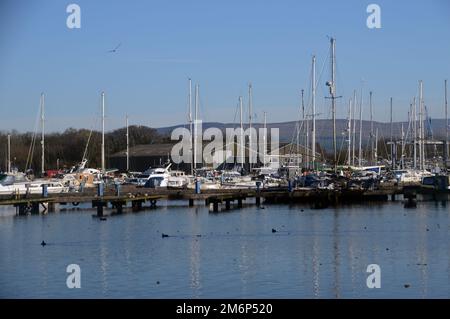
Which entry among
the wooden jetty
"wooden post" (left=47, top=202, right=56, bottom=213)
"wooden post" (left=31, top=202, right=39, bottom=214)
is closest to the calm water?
the wooden jetty

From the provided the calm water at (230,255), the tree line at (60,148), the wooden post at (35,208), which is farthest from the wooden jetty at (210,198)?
the tree line at (60,148)

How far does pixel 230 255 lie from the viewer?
35.2 m

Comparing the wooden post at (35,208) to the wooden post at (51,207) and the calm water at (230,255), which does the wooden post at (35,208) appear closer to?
the wooden post at (51,207)

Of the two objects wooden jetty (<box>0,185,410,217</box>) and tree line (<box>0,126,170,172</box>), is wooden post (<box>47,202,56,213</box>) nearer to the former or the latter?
wooden jetty (<box>0,185,410,217</box>)

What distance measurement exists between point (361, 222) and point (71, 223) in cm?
1729

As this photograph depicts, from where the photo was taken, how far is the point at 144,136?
154 meters

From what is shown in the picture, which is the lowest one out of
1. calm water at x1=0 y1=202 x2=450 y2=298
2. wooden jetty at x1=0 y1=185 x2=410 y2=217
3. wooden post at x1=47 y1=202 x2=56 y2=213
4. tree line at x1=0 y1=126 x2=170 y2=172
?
calm water at x1=0 y1=202 x2=450 y2=298

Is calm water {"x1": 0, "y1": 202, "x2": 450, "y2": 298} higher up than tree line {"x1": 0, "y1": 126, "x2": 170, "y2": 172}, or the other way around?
tree line {"x1": 0, "y1": 126, "x2": 170, "y2": 172}

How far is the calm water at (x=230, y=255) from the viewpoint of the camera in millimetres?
27578

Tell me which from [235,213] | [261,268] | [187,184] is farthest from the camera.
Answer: [187,184]

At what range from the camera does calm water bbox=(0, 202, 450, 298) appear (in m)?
27.6

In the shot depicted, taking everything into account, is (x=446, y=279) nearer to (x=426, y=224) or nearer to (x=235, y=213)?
(x=426, y=224)

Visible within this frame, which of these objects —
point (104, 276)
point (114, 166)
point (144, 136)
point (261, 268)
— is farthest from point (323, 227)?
point (144, 136)

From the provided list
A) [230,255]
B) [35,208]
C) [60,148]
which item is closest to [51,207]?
[35,208]
